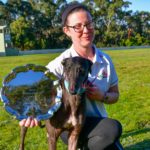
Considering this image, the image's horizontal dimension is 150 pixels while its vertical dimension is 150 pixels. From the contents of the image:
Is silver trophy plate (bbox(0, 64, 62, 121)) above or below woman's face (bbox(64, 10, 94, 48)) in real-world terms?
below

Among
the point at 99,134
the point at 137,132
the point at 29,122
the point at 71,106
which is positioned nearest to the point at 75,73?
the point at 71,106

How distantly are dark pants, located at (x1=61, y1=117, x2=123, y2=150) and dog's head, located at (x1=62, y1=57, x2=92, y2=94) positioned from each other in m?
0.93

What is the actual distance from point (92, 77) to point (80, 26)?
0.60 meters

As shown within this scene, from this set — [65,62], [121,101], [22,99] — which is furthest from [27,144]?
[121,101]

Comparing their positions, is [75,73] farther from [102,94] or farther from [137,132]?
[137,132]

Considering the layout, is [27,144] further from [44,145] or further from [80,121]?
[80,121]

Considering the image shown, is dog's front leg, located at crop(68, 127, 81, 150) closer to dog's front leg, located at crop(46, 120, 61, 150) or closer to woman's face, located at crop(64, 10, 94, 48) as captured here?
dog's front leg, located at crop(46, 120, 61, 150)

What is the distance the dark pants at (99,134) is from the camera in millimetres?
5055

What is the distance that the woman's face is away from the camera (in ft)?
16.0

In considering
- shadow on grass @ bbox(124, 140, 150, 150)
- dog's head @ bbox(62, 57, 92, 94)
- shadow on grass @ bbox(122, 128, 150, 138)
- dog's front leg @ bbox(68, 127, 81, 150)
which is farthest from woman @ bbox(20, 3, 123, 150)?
shadow on grass @ bbox(122, 128, 150, 138)

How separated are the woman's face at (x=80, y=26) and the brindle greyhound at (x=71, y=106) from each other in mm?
552

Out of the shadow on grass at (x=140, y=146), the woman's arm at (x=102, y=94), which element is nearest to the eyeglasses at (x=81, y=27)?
the woman's arm at (x=102, y=94)

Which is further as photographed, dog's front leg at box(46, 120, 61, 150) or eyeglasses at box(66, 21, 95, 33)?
eyeglasses at box(66, 21, 95, 33)

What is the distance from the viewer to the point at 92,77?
199 inches
